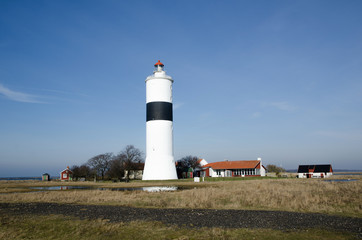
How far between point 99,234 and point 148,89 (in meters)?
35.6

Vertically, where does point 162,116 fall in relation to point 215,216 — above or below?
above

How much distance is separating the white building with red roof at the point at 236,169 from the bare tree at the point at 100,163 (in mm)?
18935

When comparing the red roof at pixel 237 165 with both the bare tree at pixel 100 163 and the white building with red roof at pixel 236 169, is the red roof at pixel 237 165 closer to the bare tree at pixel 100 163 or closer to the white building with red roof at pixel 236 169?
the white building with red roof at pixel 236 169

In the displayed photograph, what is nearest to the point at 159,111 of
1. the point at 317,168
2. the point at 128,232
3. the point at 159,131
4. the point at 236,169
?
the point at 159,131

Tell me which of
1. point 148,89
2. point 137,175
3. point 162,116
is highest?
point 148,89

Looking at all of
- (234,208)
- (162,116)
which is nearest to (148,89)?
(162,116)

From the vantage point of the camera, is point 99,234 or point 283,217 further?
point 283,217

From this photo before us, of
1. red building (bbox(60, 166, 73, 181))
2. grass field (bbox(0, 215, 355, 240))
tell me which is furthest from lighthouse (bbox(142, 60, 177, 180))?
grass field (bbox(0, 215, 355, 240))

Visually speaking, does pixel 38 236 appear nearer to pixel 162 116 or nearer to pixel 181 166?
pixel 162 116

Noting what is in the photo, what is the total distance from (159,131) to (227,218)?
30.9 metres

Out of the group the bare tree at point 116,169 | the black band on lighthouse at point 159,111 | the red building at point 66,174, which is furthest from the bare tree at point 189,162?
the red building at point 66,174

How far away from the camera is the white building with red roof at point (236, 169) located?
55031 millimetres

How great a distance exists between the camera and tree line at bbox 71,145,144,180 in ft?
170

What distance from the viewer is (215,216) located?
1144cm
